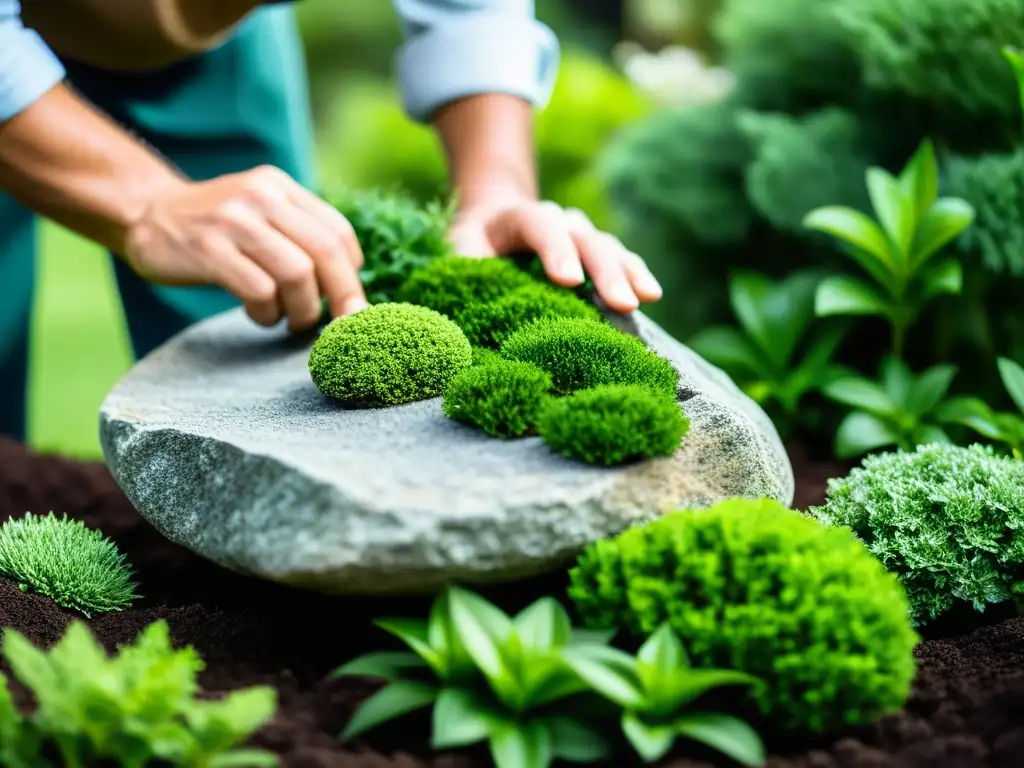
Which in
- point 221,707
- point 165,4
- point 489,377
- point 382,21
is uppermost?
point 165,4

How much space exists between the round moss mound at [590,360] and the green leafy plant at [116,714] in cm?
102

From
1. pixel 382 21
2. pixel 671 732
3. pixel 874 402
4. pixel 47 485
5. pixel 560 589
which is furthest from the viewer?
pixel 382 21

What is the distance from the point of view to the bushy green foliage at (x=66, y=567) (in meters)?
2.36

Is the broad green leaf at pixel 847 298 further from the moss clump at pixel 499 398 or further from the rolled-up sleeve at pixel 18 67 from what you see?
the rolled-up sleeve at pixel 18 67

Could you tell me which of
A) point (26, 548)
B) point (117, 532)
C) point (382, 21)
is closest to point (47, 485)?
point (117, 532)

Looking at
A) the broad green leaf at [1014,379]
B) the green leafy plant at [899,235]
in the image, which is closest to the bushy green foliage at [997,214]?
the green leafy plant at [899,235]

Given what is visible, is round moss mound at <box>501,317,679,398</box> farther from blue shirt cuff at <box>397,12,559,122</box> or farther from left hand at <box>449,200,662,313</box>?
blue shirt cuff at <box>397,12,559,122</box>

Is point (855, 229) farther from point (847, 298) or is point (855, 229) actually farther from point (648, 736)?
point (648, 736)

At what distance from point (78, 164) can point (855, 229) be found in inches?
92.8

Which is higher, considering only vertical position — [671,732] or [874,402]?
[671,732]

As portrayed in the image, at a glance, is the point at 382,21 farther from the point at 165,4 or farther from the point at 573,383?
the point at 573,383

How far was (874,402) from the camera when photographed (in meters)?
3.21

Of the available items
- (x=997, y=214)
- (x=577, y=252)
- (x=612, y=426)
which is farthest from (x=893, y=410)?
(x=612, y=426)

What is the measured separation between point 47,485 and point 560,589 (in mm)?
2171
